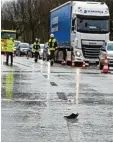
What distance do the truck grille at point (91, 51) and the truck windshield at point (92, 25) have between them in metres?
1.06

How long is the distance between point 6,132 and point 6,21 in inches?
3686

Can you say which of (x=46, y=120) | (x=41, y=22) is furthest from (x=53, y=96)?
(x=41, y=22)

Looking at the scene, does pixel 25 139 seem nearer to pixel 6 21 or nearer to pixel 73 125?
pixel 73 125

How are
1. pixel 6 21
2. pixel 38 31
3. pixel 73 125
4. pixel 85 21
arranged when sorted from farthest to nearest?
pixel 6 21, pixel 38 31, pixel 85 21, pixel 73 125

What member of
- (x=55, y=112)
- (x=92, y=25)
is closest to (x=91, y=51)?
(x=92, y=25)

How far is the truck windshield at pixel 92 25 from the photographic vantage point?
31406 mm

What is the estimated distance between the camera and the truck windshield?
1236 inches

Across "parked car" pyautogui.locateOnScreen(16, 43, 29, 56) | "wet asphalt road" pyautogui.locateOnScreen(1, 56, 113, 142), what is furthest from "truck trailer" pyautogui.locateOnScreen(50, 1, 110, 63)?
"parked car" pyautogui.locateOnScreen(16, 43, 29, 56)

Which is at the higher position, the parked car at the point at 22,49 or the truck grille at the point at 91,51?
the truck grille at the point at 91,51

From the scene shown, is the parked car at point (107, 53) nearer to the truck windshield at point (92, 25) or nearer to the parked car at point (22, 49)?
the truck windshield at point (92, 25)

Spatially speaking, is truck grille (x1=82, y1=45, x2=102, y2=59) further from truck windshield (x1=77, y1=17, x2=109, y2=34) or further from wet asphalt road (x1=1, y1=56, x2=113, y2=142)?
wet asphalt road (x1=1, y1=56, x2=113, y2=142)

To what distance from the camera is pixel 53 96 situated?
1277cm

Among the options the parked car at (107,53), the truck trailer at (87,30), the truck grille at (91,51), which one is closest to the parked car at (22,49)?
the truck trailer at (87,30)

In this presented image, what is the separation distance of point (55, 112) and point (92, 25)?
72.0ft
